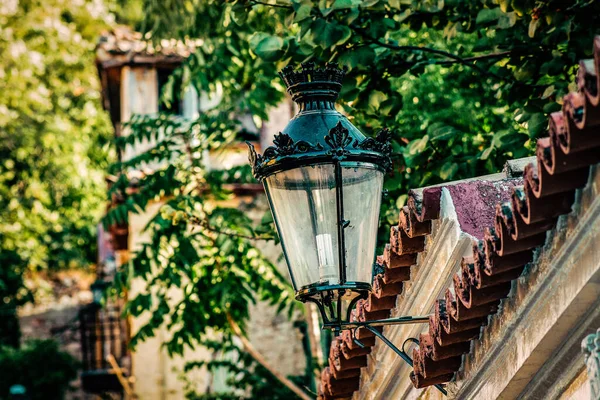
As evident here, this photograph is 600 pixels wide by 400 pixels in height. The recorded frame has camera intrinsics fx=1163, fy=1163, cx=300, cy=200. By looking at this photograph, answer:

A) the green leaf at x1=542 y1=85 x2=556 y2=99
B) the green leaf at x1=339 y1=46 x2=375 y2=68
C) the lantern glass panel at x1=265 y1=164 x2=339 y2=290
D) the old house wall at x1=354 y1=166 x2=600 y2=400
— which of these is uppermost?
the green leaf at x1=339 y1=46 x2=375 y2=68

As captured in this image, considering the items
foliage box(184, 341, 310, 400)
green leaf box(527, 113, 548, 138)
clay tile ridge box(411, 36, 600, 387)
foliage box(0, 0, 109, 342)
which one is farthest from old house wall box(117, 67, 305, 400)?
clay tile ridge box(411, 36, 600, 387)

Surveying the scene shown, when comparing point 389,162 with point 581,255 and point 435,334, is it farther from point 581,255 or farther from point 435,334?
point 581,255

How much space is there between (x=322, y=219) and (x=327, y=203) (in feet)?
0.22

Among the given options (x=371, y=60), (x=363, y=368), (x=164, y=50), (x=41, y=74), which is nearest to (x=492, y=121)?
(x=371, y=60)

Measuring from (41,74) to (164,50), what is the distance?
7839mm

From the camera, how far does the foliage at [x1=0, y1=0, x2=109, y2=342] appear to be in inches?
923

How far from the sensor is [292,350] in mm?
16109

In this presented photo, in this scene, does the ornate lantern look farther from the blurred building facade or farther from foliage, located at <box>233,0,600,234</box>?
the blurred building facade

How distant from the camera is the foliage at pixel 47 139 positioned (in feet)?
76.9

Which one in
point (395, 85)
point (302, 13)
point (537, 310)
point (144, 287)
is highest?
point (395, 85)

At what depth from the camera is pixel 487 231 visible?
4.41 meters

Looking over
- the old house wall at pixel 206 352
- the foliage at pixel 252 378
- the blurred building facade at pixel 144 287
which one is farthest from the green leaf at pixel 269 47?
the old house wall at pixel 206 352

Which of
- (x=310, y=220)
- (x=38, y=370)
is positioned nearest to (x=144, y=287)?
(x=38, y=370)

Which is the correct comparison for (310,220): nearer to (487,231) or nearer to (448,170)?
(487,231)
